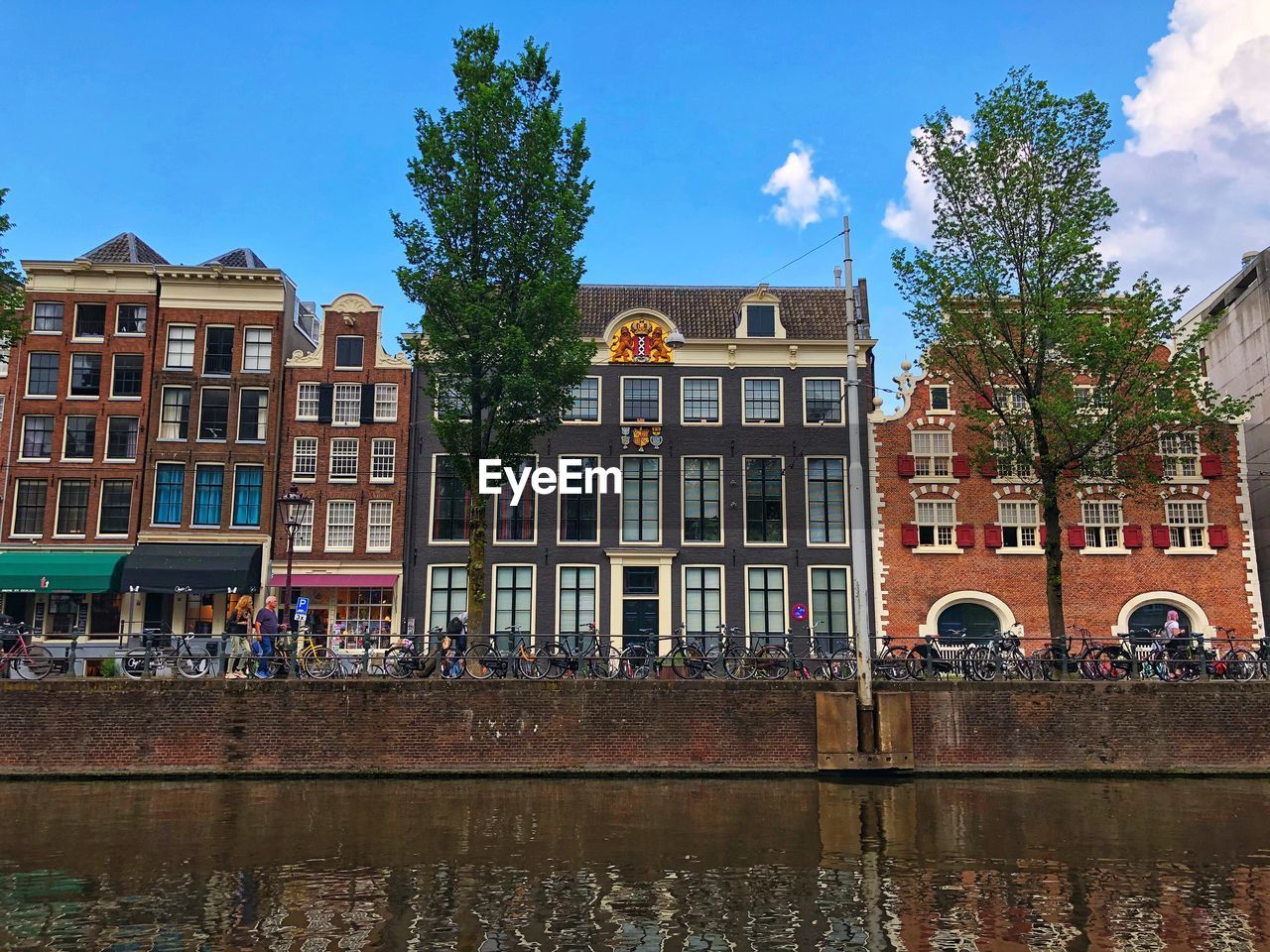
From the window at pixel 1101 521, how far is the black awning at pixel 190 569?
1142 inches

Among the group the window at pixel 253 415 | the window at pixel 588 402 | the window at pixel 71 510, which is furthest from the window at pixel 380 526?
the window at pixel 71 510

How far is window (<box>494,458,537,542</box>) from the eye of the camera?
36.0 meters

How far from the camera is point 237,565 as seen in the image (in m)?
34.5

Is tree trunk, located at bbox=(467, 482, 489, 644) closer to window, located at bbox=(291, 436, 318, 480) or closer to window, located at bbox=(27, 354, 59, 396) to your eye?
window, located at bbox=(291, 436, 318, 480)

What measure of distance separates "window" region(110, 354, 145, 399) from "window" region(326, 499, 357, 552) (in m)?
8.39

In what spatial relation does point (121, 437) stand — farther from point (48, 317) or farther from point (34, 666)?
point (34, 666)

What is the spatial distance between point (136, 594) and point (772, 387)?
77.3ft

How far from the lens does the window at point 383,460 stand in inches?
1428

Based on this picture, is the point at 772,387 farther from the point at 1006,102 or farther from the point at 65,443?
the point at 65,443

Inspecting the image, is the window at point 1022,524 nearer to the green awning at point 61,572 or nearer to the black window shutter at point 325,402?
the black window shutter at point 325,402

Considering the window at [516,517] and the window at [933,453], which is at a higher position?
the window at [933,453]

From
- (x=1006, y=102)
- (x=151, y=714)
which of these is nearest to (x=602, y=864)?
(x=151, y=714)


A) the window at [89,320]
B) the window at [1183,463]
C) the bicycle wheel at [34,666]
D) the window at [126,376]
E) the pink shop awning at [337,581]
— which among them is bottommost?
the bicycle wheel at [34,666]

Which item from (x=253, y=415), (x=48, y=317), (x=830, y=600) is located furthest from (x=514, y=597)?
(x=48, y=317)
